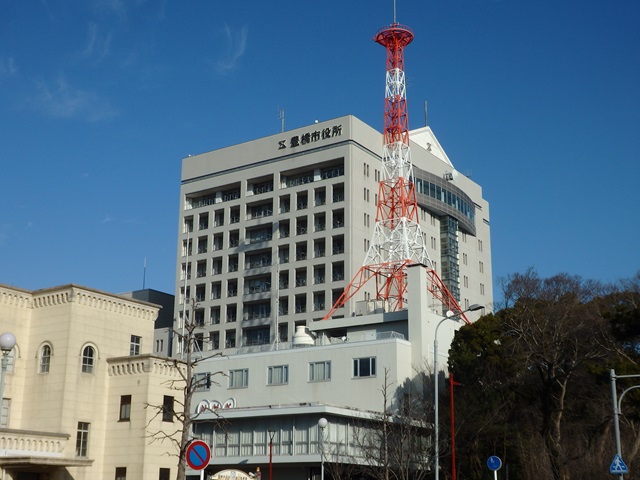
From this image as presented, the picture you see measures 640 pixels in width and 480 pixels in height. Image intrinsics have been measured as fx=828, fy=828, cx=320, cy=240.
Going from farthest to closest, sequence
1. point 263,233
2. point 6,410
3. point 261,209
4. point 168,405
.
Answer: point 261,209
point 263,233
point 168,405
point 6,410

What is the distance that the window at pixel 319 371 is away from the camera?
65125mm

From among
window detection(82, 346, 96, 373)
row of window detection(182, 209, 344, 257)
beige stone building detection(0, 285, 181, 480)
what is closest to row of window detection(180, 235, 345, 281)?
row of window detection(182, 209, 344, 257)

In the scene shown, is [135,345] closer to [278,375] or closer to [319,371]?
[319,371]

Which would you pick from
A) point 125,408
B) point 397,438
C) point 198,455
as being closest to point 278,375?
point 397,438

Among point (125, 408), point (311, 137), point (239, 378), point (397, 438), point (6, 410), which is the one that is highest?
point (311, 137)

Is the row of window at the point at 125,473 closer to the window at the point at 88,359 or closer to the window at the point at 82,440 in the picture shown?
the window at the point at 82,440

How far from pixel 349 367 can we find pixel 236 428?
10.2m

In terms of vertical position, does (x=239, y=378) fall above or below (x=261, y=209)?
below

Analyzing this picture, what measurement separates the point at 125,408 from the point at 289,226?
196 feet

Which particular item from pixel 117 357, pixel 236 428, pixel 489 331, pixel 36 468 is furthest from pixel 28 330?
pixel 489 331

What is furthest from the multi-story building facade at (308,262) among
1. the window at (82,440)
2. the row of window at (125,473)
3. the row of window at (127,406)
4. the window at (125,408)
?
the window at (82,440)

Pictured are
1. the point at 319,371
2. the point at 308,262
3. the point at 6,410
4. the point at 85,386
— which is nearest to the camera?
the point at 85,386

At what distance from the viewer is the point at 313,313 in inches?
3772

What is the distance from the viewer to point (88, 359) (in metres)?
43.9
